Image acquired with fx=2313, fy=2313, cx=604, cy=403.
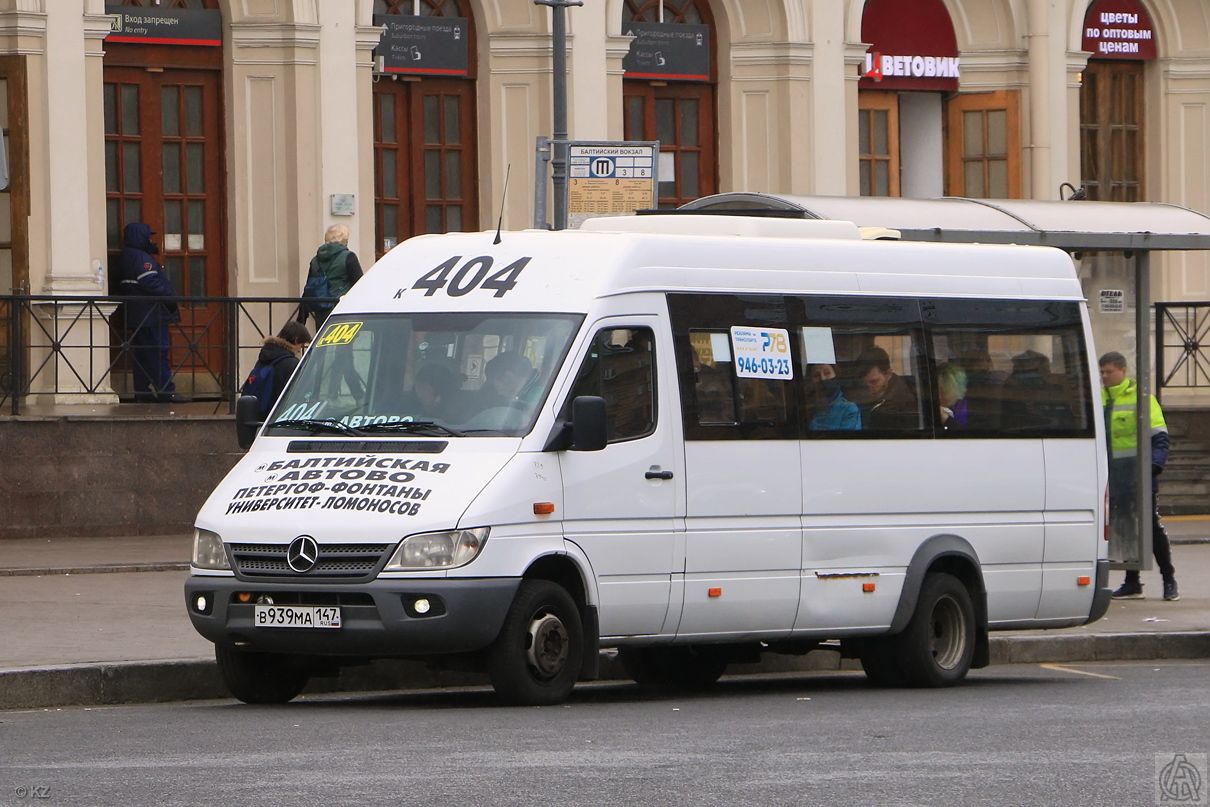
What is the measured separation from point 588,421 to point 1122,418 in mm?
7158

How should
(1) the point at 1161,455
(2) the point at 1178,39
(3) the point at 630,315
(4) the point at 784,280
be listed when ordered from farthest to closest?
(2) the point at 1178,39, (1) the point at 1161,455, (4) the point at 784,280, (3) the point at 630,315

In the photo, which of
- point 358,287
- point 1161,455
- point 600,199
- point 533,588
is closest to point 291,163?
point 600,199

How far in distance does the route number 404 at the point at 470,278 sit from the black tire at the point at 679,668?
7.74 ft

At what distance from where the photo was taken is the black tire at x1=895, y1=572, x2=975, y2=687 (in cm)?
1216

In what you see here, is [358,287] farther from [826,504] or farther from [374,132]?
[374,132]

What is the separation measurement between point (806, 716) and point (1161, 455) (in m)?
7.18

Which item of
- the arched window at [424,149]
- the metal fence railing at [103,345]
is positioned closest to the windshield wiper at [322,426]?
the metal fence railing at [103,345]

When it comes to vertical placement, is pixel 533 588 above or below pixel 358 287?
below

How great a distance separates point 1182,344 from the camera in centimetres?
2562

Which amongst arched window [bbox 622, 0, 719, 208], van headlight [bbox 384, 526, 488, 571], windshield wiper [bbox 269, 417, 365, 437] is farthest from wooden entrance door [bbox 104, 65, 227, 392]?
van headlight [bbox 384, 526, 488, 571]

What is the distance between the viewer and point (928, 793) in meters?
7.71

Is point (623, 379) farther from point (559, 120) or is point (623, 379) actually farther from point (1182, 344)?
point (1182, 344)

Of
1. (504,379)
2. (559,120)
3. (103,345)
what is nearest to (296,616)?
(504,379)

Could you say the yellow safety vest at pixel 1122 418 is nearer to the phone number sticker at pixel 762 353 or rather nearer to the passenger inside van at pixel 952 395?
the passenger inside van at pixel 952 395
